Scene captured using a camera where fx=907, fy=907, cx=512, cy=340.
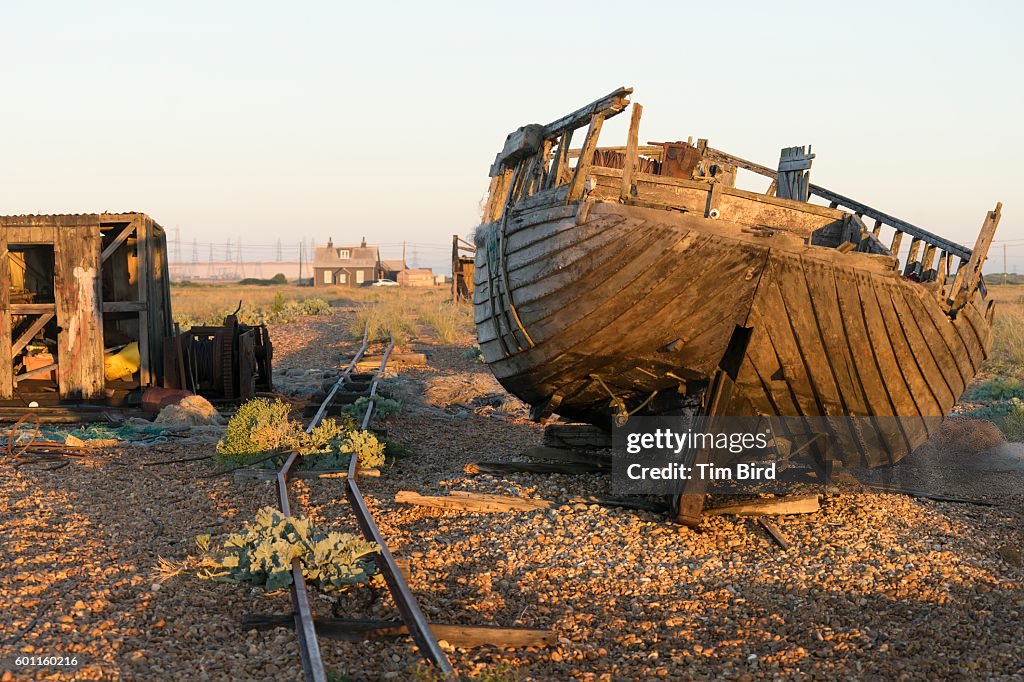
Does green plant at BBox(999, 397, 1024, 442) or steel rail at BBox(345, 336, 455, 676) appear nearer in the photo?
steel rail at BBox(345, 336, 455, 676)

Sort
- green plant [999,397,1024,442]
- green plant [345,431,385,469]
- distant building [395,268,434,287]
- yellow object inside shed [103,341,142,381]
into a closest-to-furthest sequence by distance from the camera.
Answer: green plant [345,431,385,469], green plant [999,397,1024,442], yellow object inside shed [103,341,142,381], distant building [395,268,434,287]

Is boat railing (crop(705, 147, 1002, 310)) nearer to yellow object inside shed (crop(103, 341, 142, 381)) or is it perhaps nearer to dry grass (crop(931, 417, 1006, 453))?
dry grass (crop(931, 417, 1006, 453))

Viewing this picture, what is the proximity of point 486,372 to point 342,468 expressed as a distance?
10655 mm

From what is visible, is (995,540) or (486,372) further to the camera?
(486,372)

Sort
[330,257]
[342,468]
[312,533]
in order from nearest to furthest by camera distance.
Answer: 1. [312,533]
2. [342,468]
3. [330,257]

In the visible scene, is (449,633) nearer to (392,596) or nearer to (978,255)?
(392,596)

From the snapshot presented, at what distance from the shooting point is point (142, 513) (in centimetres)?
728

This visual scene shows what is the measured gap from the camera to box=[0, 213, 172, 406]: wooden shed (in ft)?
42.5

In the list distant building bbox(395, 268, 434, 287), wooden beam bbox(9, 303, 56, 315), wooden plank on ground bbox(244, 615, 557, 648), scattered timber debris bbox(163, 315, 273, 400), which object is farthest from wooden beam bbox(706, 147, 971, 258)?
distant building bbox(395, 268, 434, 287)

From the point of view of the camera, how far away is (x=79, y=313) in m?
13.0

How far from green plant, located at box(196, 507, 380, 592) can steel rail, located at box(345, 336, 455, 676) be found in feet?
0.47

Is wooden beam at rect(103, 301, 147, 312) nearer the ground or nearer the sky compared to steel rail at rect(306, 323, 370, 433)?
nearer the sky

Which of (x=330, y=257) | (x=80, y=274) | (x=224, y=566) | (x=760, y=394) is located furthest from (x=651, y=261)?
(x=330, y=257)

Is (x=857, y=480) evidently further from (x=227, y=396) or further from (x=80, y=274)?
(x=80, y=274)
